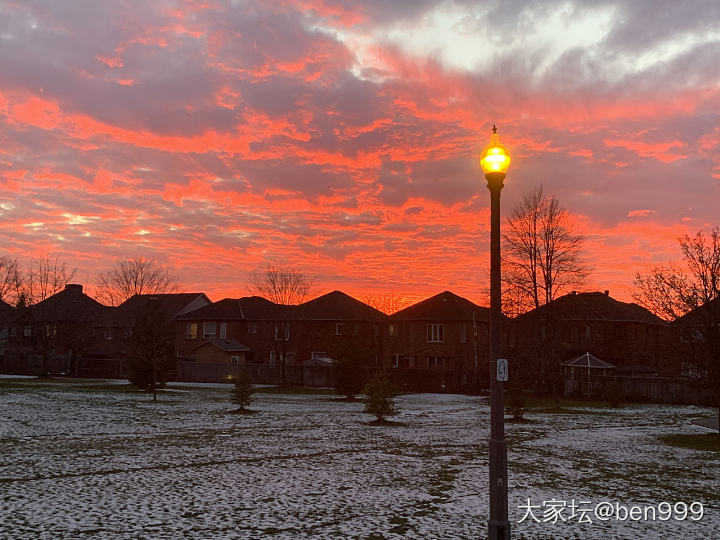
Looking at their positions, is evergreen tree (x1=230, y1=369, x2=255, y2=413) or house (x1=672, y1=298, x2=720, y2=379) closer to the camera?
house (x1=672, y1=298, x2=720, y2=379)

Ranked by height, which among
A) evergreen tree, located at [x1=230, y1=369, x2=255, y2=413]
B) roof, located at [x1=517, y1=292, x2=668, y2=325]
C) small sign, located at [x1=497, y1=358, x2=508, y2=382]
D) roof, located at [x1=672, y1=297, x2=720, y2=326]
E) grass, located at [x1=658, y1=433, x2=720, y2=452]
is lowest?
grass, located at [x1=658, y1=433, x2=720, y2=452]

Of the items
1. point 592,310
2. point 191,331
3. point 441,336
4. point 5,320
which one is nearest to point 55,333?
point 191,331

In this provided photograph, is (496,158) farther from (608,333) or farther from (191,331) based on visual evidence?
(191,331)

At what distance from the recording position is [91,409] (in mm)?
32781

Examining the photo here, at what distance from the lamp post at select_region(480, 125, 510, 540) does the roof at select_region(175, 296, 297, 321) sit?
69446mm

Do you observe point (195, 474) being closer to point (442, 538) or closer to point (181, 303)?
point (442, 538)

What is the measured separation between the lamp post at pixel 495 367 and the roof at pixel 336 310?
66.6 meters

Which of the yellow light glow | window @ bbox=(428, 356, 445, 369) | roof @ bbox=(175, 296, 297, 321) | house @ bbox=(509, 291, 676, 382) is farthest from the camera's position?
roof @ bbox=(175, 296, 297, 321)

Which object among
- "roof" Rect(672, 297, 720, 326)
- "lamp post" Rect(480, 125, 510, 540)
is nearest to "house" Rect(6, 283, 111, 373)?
"roof" Rect(672, 297, 720, 326)

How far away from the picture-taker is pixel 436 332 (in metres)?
71.5

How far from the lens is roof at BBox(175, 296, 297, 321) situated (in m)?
81.6

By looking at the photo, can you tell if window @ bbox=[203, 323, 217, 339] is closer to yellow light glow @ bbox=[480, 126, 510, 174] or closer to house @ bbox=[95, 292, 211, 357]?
house @ bbox=[95, 292, 211, 357]

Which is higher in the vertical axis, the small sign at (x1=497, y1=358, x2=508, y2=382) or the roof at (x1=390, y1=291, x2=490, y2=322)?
the roof at (x1=390, y1=291, x2=490, y2=322)

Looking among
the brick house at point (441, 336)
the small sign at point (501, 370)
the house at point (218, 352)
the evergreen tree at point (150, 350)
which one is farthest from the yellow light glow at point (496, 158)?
the house at point (218, 352)
